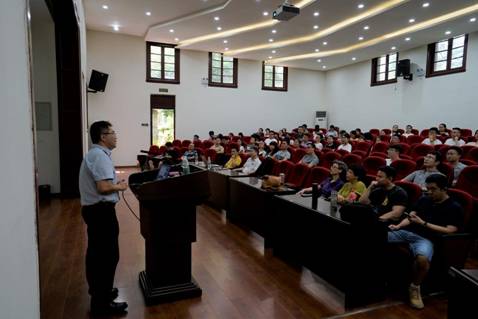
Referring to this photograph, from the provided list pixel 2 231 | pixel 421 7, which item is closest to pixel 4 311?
pixel 2 231

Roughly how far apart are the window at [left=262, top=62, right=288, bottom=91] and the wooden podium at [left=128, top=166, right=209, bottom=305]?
13259 mm

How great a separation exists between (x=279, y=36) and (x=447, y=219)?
950 cm

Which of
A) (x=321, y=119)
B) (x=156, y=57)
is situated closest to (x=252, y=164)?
(x=156, y=57)

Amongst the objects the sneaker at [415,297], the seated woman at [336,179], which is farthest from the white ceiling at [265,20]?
the sneaker at [415,297]

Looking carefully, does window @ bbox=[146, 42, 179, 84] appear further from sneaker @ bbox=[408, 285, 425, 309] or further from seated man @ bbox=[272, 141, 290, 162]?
sneaker @ bbox=[408, 285, 425, 309]

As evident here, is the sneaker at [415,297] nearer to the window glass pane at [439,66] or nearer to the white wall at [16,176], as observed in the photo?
the white wall at [16,176]

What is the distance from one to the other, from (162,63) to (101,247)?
11699 millimetres

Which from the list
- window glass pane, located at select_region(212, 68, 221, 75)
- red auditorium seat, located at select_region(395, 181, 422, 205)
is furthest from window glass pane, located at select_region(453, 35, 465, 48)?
red auditorium seat, located at select_region(395, 181, 422, 205)

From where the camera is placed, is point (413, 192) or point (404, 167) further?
point (404, 167)

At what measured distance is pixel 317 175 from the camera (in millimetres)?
5273

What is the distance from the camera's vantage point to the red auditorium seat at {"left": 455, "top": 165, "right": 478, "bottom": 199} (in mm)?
4469

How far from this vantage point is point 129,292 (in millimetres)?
3031

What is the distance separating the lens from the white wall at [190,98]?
1227 centimetres

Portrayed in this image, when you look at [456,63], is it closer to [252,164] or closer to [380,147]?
[380,147]
